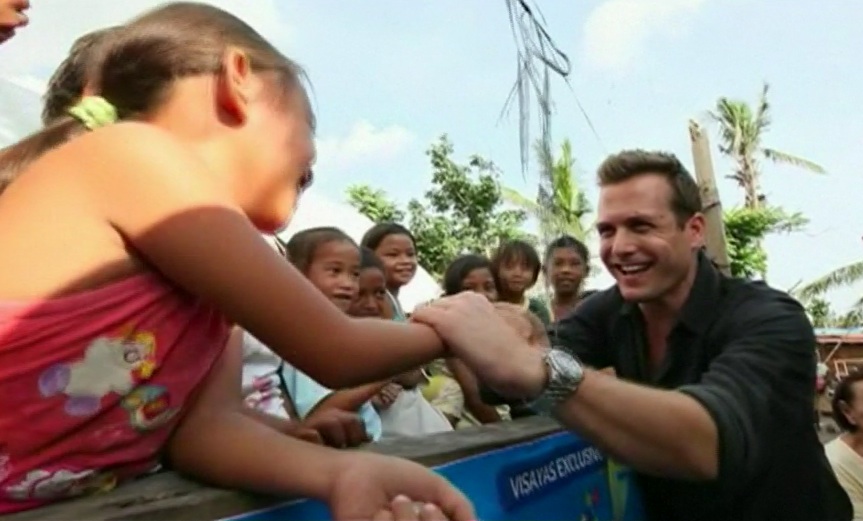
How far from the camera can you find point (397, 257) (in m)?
5.22

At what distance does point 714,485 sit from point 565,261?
11.5ft

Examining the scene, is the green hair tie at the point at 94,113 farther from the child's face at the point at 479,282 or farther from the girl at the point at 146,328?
the child's face at the point at 479,282

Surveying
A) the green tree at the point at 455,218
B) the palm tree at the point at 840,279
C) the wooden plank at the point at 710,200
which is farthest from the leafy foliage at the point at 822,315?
the wooden plank at the point at 710,200

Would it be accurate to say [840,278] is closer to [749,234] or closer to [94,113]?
[749,234]

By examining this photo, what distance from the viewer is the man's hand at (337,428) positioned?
5.13ft

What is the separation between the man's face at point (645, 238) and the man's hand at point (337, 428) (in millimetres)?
1353

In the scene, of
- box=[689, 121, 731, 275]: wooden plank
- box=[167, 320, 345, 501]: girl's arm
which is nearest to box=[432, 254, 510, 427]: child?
box=[689, 121, 731, 275]: wooden plank

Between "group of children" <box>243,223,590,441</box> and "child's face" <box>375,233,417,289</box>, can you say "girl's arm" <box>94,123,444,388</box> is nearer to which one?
"group of children" <box>243,223,590,441</box>

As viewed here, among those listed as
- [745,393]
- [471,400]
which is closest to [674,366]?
[745,393]

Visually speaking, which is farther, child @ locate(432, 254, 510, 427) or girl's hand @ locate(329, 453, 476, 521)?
child @ locate(432, 254, 510, 427)

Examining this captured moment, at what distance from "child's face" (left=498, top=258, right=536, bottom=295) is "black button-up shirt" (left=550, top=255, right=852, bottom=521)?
100 inches

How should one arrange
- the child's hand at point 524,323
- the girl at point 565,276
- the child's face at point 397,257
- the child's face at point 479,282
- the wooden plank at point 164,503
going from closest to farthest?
the wooden plank at point 164,503 → the child's hand at point 524,323 → the child's face at point 479,282 → the child's face at point 397,257 → the girl at point 565,276

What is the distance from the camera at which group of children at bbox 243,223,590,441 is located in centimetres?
281

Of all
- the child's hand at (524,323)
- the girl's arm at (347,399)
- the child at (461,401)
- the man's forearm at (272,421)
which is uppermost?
the child's hand at (524,323)
